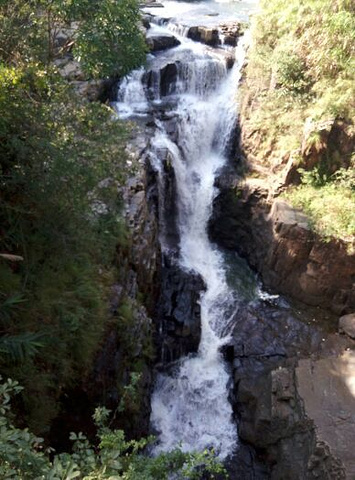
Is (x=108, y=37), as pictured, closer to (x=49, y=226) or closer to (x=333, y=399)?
(x=49, y=226)

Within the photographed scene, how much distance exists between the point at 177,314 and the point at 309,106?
6.59m

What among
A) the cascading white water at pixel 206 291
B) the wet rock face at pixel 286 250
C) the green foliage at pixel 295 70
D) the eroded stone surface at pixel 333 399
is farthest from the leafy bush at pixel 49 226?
the green foliage at pixel 295 70

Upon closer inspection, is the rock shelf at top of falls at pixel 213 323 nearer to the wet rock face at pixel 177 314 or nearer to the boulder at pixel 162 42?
the wet rock face at pixel 177 314

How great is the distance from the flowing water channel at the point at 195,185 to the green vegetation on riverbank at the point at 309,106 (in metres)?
1.51

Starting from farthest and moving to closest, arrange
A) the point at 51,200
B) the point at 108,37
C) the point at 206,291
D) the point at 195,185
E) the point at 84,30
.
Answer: the point at 195,185
the point at 206,291
the point at 108,37
the point at 84,30
the point at 51,200

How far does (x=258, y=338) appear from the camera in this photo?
9750mm

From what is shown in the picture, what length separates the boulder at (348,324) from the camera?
9.45m

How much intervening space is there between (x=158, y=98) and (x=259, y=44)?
373 cm

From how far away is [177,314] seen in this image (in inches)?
391

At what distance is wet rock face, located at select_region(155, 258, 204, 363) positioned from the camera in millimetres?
9547

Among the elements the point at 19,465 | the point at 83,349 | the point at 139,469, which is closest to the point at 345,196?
the point at 83,349

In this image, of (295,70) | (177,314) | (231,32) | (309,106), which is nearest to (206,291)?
(177,314)

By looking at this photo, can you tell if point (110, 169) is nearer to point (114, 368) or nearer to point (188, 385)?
point (114, 368)

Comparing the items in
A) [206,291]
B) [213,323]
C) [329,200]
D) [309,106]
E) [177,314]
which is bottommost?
[213,323]
